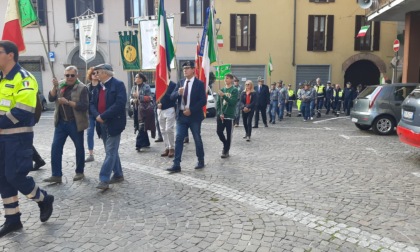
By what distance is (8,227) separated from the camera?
4035mm

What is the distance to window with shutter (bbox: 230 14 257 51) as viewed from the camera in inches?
998

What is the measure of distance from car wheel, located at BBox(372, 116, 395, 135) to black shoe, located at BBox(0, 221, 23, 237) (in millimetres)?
9831

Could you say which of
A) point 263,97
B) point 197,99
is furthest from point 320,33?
point 197,99

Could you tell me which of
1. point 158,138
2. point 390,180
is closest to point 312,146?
point 390,180

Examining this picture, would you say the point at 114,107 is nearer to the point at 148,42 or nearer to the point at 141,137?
the point at 141,137

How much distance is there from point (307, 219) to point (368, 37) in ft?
80.3

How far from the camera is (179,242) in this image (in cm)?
384

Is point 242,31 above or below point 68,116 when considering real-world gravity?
above

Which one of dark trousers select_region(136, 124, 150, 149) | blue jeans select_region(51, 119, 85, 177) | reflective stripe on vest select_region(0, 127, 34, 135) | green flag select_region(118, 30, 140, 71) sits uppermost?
green flag select_region(118, 30, 140, 71)

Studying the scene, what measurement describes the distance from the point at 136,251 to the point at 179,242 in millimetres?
444

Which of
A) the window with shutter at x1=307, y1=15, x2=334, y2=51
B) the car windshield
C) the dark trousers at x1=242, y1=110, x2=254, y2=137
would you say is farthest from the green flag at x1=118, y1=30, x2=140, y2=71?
the window with shutter at x1=307, y1=15, x2=334, y2=51

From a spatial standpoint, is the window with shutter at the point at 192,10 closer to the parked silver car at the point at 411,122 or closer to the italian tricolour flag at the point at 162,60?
the italian tricolour flag at the point at 162,60

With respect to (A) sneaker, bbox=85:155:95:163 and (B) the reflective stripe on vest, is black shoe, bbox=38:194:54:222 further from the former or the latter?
(A) sneaker, bbox=85:155:95:163

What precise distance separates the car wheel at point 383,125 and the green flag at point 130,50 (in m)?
7.21
